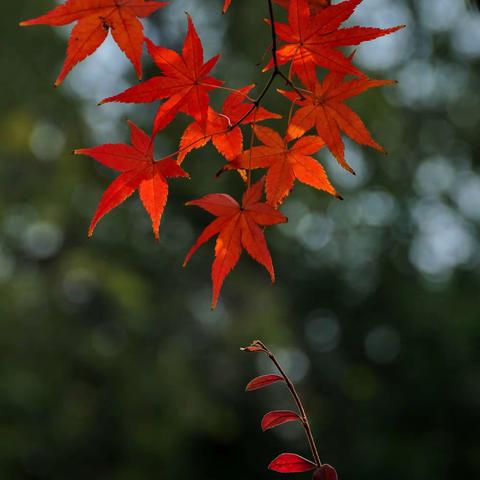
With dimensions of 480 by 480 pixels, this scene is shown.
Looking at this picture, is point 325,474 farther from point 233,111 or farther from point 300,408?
point 233,111

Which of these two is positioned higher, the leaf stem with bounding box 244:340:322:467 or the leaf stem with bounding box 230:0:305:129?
the leaf stem with bounding box 230:0:305:129

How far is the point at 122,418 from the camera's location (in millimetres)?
3918

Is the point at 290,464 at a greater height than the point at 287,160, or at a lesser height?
lesser

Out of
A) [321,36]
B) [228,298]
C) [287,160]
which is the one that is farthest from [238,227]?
[228,298]

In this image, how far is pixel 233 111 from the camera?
0.65 metres

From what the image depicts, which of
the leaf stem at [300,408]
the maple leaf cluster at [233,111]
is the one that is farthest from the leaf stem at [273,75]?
the leaf stem at [300,408]

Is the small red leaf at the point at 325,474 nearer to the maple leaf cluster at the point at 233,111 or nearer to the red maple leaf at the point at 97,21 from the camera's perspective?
the maple leaf cluster at the point at 233,111

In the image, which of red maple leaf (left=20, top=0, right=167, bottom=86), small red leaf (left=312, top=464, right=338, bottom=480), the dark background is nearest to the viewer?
small red leaf (left=312, top=464, right=338, bottom=480)

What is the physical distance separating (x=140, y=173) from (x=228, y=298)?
3.94 m

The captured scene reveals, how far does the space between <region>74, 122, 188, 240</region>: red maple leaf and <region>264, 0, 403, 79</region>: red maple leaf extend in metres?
0.16

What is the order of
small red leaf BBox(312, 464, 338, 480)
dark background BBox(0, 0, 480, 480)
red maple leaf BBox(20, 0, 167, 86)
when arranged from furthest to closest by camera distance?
dark background BBox(0, 0, 480, 480), red maple leaf BBox(20, 0, 167, 86), small red leaf BBox(312, 464, 338, 480)

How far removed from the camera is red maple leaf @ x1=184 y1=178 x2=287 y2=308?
0.62m

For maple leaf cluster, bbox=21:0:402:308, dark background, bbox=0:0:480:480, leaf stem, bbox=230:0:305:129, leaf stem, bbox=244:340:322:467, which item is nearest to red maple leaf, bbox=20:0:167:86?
maple leaf cluster, bbox=21:0:402:308

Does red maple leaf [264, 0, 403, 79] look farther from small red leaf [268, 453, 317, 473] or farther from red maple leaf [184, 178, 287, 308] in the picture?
small red leaf [268, 453, 317, 473]
